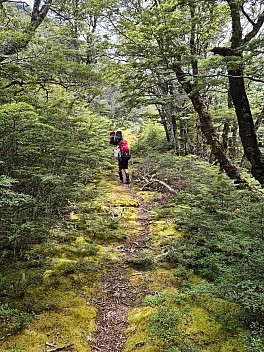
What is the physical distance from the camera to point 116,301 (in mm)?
3936

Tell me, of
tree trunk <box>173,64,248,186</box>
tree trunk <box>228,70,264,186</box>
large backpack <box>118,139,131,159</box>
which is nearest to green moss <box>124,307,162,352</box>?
tree trunk <box>228,70,264,186</box>

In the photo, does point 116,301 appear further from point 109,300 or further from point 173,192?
point 173,192

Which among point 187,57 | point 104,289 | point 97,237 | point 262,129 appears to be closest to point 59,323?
point 104,289

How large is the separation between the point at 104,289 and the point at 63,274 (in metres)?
0.76

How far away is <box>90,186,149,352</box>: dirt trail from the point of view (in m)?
3.16

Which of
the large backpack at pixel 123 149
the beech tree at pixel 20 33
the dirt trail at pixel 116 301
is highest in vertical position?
the beech tree at pixel 20 33

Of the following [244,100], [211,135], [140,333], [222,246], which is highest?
[244,100]

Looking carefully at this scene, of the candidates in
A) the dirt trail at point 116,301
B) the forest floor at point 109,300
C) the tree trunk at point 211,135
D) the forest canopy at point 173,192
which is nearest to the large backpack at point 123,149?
the forest canopy at point 173,192

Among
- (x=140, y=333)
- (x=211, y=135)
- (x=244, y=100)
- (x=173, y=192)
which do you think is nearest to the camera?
(x=140, y=333)

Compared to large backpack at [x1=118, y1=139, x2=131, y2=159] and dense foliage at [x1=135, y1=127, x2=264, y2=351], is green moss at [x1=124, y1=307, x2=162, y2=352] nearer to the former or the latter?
dense foliage at [x1=135, y1=127, x2=264, y2=351]

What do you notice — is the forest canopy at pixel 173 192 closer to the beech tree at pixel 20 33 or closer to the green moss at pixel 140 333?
the beech tree at pixel 20 33

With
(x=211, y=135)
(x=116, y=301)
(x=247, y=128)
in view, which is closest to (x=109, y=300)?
(x=116, y=301)

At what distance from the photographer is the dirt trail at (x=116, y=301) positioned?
10.4 ft

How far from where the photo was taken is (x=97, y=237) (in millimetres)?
6012
